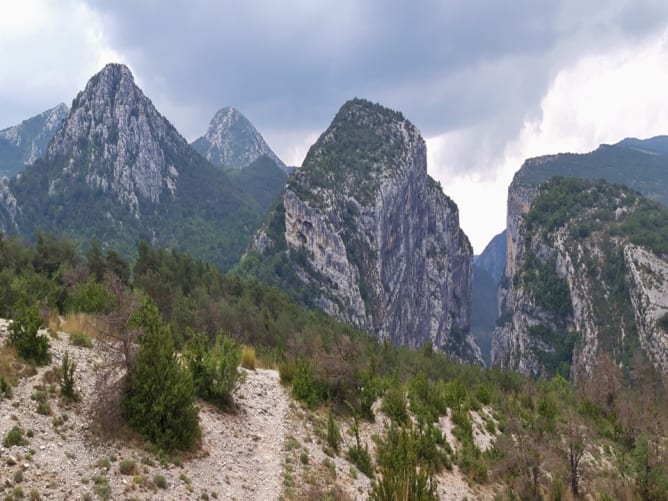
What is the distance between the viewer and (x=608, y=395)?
32.1 meters

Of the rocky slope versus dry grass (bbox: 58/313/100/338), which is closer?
the rocky slope

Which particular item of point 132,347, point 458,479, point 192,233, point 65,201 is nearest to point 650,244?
point 458,479

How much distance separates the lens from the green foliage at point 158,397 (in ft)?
42.4

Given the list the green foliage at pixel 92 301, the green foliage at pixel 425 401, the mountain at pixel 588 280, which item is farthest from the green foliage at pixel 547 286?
the green foliage at pixel 92 301

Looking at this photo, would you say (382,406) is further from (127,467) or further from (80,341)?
(80,341)

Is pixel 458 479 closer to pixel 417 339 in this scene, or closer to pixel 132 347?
pixel 132 347

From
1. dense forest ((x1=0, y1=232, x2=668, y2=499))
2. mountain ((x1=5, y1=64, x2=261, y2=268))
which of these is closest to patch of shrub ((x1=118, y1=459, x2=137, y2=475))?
dense forest ((x1=0, y1=232, x2=668, y2=499))

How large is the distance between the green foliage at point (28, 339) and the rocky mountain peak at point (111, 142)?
588 ft

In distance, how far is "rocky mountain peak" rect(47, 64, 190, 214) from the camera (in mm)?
181000

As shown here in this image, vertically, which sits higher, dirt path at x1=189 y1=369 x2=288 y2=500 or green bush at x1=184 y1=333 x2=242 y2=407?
green bush at x1=184 y1=333 x2=242 y2=407

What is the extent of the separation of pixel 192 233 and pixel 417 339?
9656 cm

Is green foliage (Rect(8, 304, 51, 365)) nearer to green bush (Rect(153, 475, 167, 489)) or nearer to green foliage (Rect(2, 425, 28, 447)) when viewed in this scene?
green foliage (Rect(2, 425, 28, 447))

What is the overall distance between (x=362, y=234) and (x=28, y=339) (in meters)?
136

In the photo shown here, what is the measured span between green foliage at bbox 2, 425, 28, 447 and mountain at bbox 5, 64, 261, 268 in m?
161
